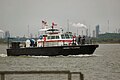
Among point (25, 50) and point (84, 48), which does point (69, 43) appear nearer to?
point (84, 48)

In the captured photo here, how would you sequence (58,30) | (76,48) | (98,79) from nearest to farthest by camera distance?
(98,79) → (76,48) → (58,30)

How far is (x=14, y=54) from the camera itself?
55281 mm

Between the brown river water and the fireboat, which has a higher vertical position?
the fireboat

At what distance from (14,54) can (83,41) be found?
11511mm

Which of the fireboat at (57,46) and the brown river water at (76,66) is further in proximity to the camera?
the fireboat at (57,46)

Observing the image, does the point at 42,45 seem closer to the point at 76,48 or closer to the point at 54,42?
the point at 54,42

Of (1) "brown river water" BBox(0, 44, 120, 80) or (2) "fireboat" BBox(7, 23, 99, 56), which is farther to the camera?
(2) "fireboat" BBox(7, 23, 99, 56)

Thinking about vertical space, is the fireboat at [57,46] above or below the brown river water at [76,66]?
above

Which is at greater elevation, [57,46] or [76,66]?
[57,46]

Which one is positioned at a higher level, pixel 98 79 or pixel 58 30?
pixel 58 30

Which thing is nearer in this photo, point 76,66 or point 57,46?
point 76,66

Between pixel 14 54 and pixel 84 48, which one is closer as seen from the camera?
pixel 84 48

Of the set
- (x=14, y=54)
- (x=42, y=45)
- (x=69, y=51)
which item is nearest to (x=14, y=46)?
(x=14, y=54)

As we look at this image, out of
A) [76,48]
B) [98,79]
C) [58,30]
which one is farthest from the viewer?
[58,30]
